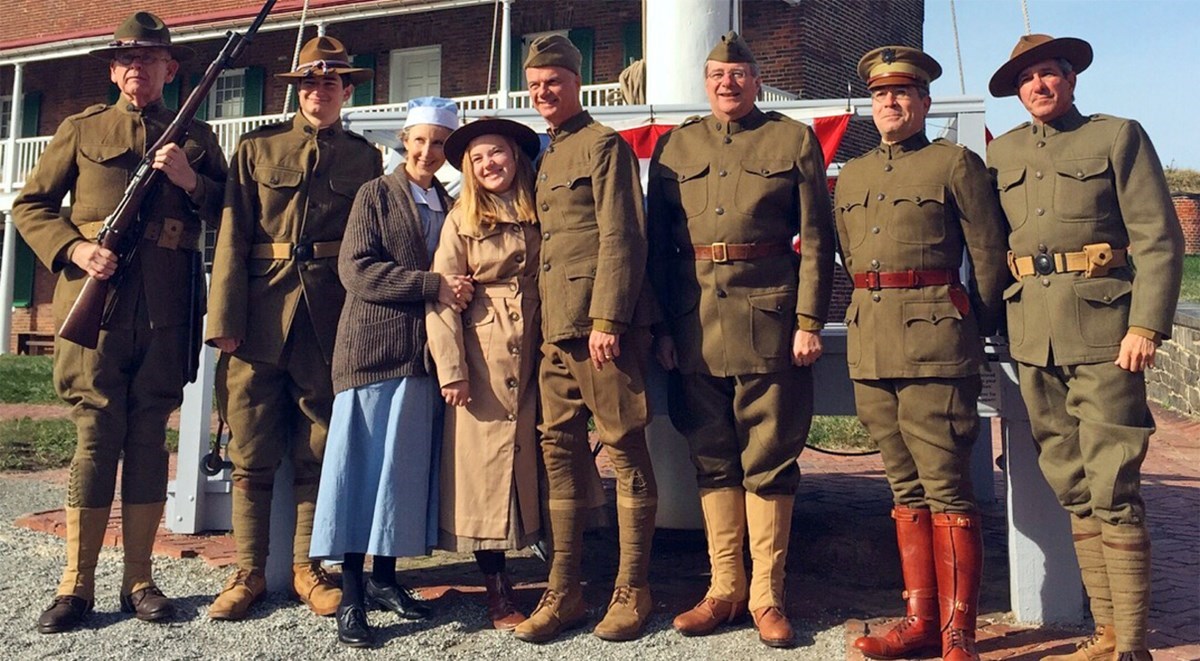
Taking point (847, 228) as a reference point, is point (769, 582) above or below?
below

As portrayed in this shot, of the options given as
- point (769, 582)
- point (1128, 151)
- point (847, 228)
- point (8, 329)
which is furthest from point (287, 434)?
point (8, 329)

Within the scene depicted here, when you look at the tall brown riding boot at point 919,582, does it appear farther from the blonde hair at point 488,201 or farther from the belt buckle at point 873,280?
the blonde hair at point 488,201

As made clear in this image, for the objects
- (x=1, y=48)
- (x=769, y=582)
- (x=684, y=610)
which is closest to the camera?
(x=769, y=582)

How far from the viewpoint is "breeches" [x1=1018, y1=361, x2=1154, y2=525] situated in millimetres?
3242

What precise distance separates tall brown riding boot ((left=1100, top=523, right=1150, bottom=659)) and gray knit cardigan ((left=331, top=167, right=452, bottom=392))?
A: 2.39 m

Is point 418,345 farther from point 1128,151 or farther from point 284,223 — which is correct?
point 1128,151

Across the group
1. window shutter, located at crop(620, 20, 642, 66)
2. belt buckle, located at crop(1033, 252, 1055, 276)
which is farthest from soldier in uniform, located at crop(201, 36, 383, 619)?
window shutter, located at crop(620, 20, 642, 66)

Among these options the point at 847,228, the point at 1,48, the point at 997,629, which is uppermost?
the point at 1,48

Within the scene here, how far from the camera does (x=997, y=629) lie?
151 inches

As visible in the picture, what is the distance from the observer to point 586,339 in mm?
3646

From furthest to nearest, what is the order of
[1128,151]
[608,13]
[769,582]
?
[608,13], [769,582], [1128,151]

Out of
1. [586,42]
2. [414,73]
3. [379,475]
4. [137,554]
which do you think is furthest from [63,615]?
[414,73]

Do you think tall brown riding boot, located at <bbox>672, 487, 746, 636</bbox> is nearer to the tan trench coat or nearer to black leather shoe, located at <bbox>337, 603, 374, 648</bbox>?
the tan trench coat

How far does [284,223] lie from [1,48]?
65.4 ft
